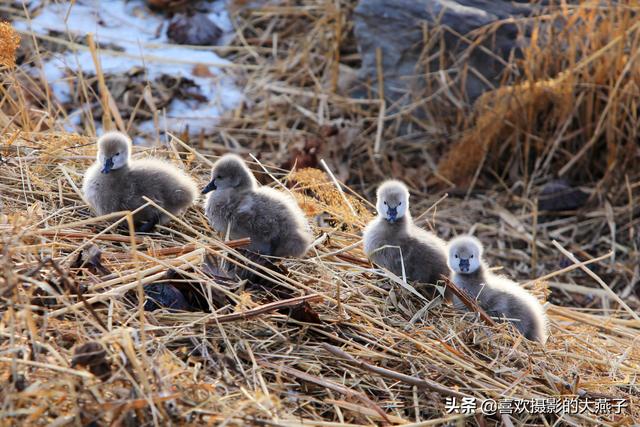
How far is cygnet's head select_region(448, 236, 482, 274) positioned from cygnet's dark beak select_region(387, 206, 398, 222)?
0.31m

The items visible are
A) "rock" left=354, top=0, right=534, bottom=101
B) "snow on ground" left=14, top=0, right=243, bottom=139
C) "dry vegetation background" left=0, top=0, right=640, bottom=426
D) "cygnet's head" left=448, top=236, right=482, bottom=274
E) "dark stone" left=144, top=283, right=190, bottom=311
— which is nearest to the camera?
"dry vegetation background" left=0, top=0, right=640, bottom=426

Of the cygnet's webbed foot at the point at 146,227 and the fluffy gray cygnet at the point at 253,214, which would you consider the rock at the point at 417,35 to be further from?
the cygnet's webbed foot at the point at 146,227

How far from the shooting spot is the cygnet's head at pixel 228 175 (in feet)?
13.2

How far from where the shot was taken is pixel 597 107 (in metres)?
6.78

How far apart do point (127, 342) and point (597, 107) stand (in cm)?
503

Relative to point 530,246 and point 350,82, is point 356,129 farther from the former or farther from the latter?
point 530,246

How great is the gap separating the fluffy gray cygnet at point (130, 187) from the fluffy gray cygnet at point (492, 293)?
1.24 metres

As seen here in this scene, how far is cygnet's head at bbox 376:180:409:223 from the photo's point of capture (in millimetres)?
4098

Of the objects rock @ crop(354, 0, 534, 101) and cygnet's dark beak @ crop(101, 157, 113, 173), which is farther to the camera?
rock @ crop(354, 0, 534, 101)

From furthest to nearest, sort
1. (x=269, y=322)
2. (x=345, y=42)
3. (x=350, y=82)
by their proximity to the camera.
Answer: (x=345, y=42) < (x=350, y=82) < (x=269, y=322)

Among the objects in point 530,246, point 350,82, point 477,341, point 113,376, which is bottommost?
point 530,246

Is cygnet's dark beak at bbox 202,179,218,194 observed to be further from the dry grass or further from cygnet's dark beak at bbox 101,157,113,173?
cygnet's dark beak at bbox 101,157,113,173

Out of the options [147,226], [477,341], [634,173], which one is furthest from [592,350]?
[634,173]

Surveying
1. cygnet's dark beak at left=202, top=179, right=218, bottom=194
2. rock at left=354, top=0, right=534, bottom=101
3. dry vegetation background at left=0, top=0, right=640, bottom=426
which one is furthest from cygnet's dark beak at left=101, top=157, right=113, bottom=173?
rock at left=354, top=0, right=534, bottom=101
